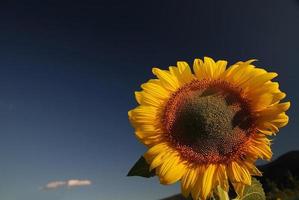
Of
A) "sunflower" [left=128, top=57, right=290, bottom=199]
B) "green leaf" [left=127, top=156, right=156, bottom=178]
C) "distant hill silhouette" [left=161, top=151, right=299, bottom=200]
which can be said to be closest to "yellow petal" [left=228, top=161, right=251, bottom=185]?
"sunflower" [left=128, top=57, right=290, bottom=199]

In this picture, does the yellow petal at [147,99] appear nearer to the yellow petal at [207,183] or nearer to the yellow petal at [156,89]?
the yellow petal at [156,89]

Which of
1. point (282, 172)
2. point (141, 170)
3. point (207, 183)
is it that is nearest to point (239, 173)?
point (207, 183)

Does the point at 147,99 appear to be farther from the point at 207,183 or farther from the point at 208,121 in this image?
the point at 207,183

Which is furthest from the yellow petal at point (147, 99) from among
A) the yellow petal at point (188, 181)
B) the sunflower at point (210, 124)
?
the yellow petal at point (188, 181)

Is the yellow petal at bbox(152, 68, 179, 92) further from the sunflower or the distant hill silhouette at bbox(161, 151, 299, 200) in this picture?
the distant hill silhouette at bbox(161, 151, 299, 200)

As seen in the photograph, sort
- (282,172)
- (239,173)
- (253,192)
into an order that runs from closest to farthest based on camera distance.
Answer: (239,173) < (253,192) < (282,172)
